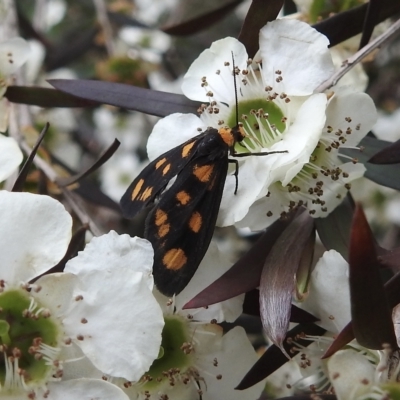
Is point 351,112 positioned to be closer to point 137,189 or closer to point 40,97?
point 137,189

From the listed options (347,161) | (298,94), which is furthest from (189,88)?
(347,161)

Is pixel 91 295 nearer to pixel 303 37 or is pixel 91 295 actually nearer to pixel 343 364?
pixel 343 364

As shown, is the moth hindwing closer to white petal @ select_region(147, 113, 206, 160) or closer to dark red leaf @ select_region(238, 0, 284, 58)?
white petal @ select_region(147, 113, 206, 160)

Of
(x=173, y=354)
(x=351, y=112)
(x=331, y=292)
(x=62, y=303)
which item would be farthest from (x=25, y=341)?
(x=351, y=112)

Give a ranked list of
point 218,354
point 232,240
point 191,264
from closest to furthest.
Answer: point 191,264 → point 218,354 → point 232,240

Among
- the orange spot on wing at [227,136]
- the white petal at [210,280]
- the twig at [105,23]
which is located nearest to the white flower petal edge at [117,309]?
the white petal at [210,280]

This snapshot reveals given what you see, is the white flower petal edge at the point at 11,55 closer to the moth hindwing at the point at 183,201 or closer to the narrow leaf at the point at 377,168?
the moth hindwing at the point at 183,201

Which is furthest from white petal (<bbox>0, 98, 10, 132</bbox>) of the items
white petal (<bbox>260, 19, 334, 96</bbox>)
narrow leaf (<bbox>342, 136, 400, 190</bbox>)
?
narrow leaf (<bbox>342, 136, 400, 190</bbox>)
